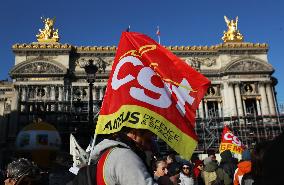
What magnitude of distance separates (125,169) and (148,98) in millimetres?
1224

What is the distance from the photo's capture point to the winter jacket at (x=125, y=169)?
2043 mm

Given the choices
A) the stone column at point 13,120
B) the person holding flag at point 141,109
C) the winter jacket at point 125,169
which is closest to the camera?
the winter jacket at point 125,169

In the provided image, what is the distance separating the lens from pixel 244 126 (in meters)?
37.4

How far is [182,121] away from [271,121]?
38154 mm

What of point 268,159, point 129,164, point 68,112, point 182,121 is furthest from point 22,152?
point 68,112

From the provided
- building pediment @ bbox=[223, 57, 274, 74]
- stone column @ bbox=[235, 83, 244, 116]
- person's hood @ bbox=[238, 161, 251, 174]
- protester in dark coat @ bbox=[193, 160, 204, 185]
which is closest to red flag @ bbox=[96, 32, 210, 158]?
person's hood @ bbox=[238, 161, 251, 174]

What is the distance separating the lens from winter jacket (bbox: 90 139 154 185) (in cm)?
204

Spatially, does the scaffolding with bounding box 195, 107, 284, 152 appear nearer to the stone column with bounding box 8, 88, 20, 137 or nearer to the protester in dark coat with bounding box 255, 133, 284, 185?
the stone column with bounding box 8, 88, 20, 137

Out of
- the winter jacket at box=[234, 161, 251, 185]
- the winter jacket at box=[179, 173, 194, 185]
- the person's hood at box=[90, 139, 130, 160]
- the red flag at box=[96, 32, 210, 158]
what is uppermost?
the red flag at box=[96, 32, 210, 158]

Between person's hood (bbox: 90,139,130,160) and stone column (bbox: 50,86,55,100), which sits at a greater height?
stone column (bbox: 50,86,55,100)

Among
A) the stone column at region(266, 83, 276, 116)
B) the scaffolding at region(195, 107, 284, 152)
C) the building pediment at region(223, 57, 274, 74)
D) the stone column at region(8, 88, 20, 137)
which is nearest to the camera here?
the scaffolding at region(195, 107, 284, 152)

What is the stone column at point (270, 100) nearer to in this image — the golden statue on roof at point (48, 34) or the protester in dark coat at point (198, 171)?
the golden statue on roof at point (48, 34)

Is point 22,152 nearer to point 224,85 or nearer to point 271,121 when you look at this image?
point 271,121

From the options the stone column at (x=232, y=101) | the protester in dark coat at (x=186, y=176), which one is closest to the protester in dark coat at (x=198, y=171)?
the protester in dark coat at (x=186, y=176)
